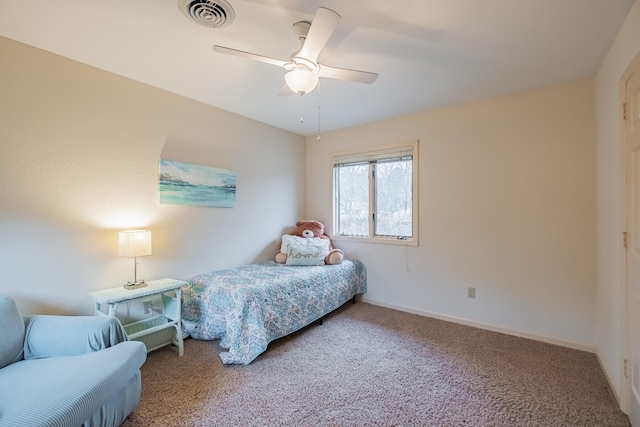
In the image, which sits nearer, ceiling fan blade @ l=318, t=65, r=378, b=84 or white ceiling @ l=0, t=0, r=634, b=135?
white ceiling @ l=0, t=0, r=634, b=135

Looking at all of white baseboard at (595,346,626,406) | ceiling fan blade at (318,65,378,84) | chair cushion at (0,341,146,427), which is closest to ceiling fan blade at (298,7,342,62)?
ceiling fan blade at (318,65,378,84)

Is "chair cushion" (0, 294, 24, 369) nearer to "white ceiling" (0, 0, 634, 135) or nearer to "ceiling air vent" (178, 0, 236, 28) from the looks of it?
"white ceiling" (0, 0, 634, 135)

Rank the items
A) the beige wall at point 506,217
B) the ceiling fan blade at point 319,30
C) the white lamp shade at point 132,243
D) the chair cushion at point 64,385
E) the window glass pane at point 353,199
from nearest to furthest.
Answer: the chair cushion at point 64,385 → the ceiling fan blade at point 319,30 → the white lamp shade at point 132,243 → the beige wall at point 506,217 → the window glass pane at point 353,199

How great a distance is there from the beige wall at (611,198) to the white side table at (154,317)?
3159mm

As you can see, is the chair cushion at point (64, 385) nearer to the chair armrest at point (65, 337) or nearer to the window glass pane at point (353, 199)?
the chair armrest at point (65, 337)

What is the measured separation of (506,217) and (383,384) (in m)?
2.00

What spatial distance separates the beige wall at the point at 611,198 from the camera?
5.74 feet

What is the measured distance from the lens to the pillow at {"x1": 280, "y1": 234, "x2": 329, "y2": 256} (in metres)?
3.55

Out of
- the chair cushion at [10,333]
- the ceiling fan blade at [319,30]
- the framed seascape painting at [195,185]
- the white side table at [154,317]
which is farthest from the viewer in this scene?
the framed seascape painting at [195,185]

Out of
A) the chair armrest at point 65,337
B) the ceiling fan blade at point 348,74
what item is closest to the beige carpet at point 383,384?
the chair armrest at point 65,337

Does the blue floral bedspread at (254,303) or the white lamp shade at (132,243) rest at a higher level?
the white lamp shade at (132,243)

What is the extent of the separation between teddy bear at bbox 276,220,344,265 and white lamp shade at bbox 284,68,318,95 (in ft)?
6.91

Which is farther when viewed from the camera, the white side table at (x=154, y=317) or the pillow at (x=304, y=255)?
the pillow at (x=304, y=255)

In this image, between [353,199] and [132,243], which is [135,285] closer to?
[132,243]
